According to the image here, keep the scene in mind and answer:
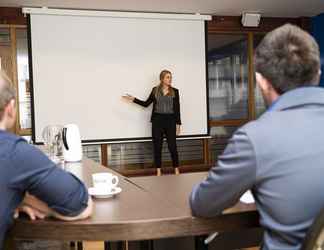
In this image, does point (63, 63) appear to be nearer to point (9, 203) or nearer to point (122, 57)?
point (122, 57)

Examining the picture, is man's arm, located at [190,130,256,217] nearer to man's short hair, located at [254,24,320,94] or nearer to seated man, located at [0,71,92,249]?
man's short hair, located at [254,24,320,94]

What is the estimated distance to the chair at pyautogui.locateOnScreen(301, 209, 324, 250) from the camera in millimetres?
901

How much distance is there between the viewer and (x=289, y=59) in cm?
102

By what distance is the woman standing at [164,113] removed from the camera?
5.64 metres

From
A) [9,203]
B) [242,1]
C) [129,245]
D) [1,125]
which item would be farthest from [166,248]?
[242,1]

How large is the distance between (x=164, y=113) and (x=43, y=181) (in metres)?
4.63

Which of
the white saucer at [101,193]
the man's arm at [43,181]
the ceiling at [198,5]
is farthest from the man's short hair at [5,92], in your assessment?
the ceiling at [198,5]

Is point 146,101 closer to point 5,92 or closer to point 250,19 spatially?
point 250,19

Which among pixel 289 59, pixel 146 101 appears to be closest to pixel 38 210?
pixel 289 59

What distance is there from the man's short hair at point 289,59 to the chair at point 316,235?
0.35m

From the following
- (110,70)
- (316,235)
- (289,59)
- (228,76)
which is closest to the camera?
(316,235)

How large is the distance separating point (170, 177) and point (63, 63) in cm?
407

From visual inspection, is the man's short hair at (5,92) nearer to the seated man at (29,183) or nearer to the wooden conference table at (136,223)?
the seated man at (29,183)

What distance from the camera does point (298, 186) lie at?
98cm
